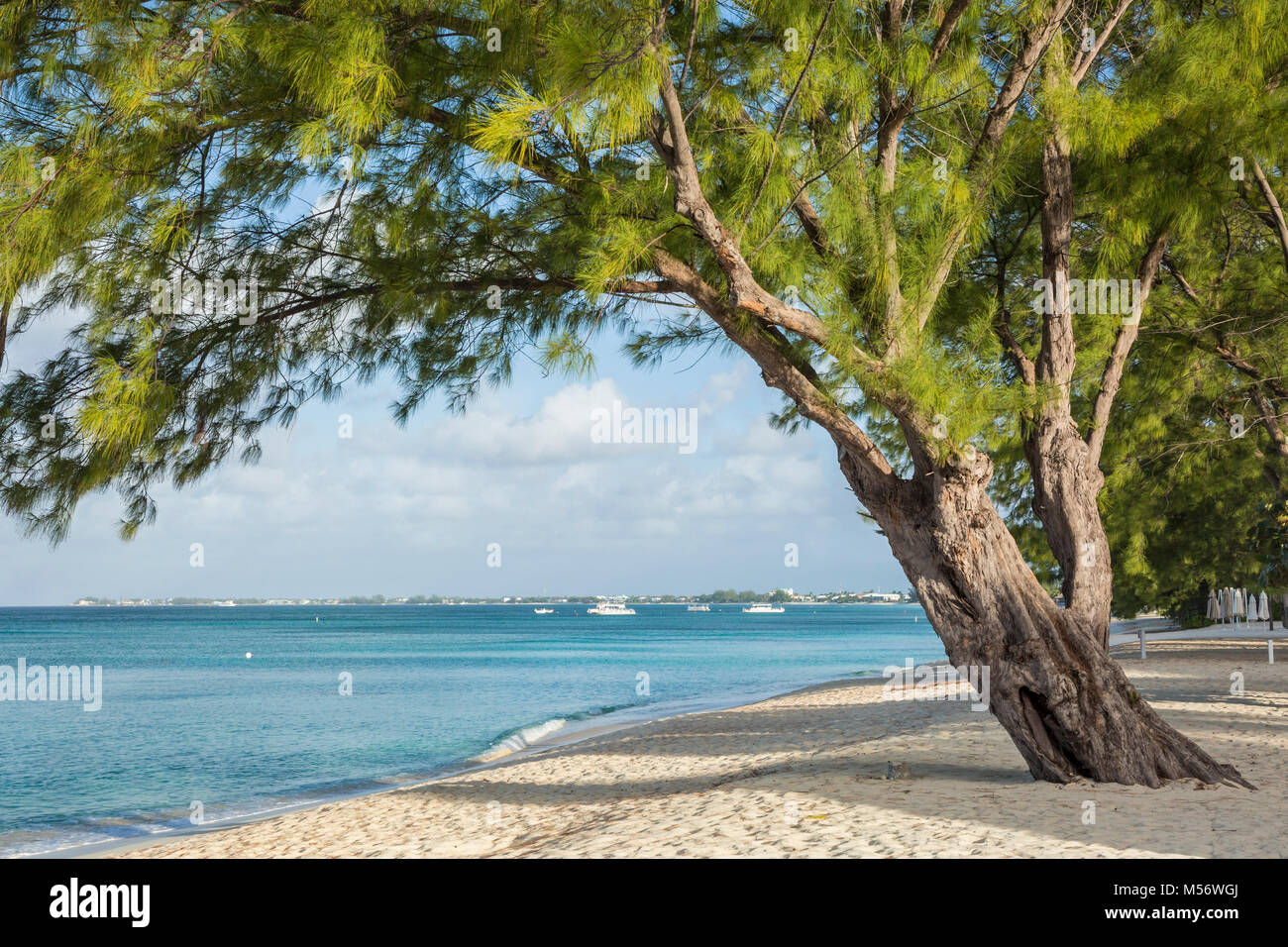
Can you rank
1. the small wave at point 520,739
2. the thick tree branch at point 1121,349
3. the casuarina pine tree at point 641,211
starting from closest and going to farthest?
1. the casuarina pine tree at point 641,211
2. the thick tree branch at point 1121,349
3. the small wave at point 520,739

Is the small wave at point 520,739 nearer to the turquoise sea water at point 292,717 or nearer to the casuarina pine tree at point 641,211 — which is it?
the turquoise sea water at point 292,717

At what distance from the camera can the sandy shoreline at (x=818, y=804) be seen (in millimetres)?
4824

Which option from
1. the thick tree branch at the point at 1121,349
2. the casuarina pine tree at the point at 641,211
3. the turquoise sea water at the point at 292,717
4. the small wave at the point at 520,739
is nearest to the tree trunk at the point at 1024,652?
the casuarina pine tree at the point at 641,211

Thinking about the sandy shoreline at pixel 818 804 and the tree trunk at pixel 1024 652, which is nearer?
the sandy shoreline at pixel 818 804

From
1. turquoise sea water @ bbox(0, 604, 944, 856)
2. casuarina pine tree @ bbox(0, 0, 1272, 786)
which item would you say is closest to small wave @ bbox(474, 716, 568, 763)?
turquoise sea water @ bbox(0, 604, 944, 856)

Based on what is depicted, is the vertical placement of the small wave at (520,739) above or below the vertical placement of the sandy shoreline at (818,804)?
below

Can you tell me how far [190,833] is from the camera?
34.6ft

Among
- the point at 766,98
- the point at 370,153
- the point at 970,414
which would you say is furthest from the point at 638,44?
the point at 970,414

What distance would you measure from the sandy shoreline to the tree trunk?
203 millimetres

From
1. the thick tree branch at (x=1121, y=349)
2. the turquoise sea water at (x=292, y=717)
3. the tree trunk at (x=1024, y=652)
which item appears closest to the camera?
the tree trunk at (x=1024, y=652)

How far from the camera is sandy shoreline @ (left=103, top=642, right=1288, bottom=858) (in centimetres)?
482

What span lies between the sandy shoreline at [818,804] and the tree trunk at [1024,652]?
203mm

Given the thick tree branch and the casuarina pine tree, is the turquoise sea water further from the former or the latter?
the thick tree branch

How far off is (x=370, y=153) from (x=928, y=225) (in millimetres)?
3337
